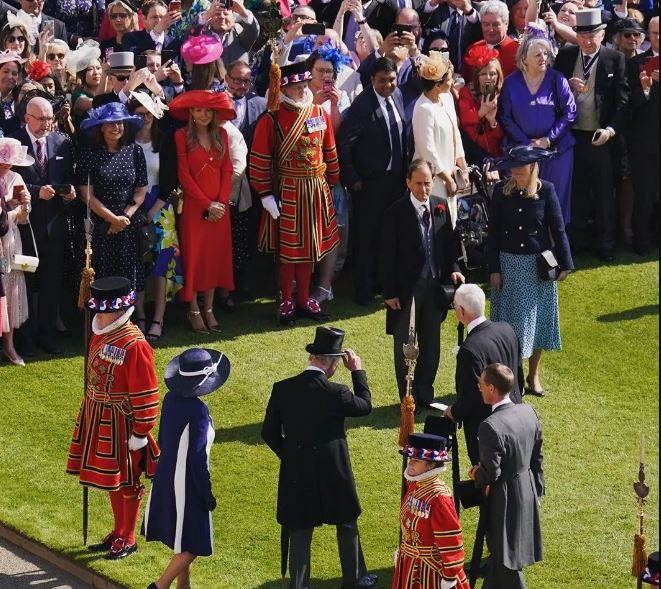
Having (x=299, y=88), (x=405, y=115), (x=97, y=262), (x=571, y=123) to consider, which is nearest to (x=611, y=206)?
(x=571, y=123)

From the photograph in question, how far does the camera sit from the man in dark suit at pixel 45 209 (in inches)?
496

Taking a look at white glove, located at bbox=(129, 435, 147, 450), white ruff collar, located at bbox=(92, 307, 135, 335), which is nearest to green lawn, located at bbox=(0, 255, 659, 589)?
white glove, located at bbox=(129, 435, 147, 450)

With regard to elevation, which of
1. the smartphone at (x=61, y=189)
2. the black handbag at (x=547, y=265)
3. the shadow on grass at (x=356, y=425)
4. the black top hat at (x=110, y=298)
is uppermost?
the smartphone at (x=61, y=189)

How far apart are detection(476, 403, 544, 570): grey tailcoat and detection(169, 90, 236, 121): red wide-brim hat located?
468cm

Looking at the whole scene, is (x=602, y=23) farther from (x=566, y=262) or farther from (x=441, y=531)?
(x=441, y=531)

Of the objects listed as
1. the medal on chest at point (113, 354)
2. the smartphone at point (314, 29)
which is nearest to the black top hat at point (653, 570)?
the medal on chest at point (113, 354)

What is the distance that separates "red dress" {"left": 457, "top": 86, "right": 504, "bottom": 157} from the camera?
47.4ft

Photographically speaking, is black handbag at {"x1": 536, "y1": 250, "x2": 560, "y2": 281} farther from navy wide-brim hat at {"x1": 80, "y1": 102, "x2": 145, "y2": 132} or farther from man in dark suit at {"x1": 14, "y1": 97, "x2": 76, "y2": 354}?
man in dark suit at {"x1": 14, "y1": 97, "x2": 76, "y2": 354}

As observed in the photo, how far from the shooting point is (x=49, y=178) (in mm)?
12719

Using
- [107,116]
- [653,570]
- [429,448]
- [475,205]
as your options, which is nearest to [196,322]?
[107,116]

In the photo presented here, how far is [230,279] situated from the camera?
13641 mm

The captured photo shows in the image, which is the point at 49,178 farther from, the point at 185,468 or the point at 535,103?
→ the point at 535,103

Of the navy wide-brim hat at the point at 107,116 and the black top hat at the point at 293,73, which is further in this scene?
the black top hat at the point at 293,73

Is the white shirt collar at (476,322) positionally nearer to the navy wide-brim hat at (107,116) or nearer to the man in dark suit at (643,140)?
the navy wide-brim hat at (107,116)
